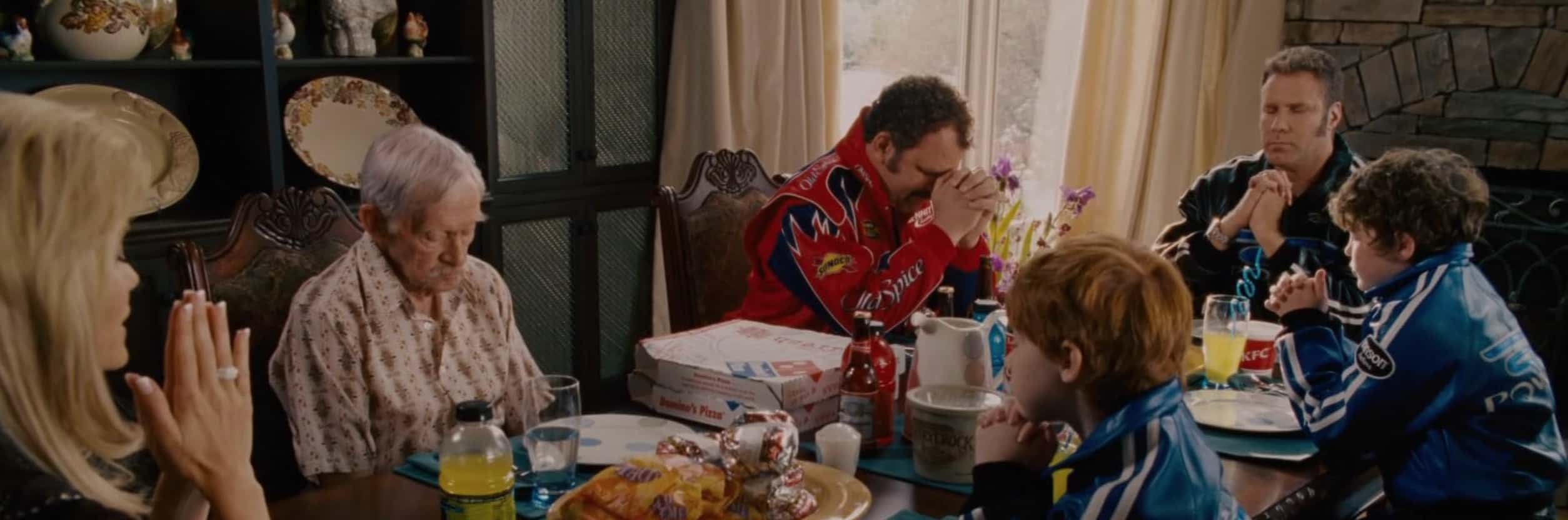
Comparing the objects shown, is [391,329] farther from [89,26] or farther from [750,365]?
[89,26]

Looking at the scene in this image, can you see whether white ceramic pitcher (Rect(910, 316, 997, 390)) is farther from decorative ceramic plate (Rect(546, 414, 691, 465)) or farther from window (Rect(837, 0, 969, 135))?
window (Rect(837, 0, 969, 135))

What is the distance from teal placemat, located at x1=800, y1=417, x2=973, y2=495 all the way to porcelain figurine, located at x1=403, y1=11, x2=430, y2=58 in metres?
2.07

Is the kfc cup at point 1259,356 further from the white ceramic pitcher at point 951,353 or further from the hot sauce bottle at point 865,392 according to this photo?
the hot sauce bottle at point 865,392

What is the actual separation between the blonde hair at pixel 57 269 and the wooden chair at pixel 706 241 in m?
1.61

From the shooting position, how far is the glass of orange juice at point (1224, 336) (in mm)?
1971

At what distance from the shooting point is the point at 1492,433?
1729 millimetres

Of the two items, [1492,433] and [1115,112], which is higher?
[1115,112]

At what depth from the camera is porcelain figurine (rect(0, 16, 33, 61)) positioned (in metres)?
2.60

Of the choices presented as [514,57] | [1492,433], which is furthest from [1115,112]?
[1492,433]

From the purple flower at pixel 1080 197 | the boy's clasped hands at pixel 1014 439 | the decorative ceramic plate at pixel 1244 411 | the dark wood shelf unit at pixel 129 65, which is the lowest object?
the decorative ceramic plate at pixel 1244 411

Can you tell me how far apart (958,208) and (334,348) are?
110cm

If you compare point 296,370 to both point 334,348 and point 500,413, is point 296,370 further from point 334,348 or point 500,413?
point 500,413

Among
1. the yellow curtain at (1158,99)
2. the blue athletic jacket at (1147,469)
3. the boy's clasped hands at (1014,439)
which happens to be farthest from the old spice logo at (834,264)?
the yellow curtain at (1158,99)

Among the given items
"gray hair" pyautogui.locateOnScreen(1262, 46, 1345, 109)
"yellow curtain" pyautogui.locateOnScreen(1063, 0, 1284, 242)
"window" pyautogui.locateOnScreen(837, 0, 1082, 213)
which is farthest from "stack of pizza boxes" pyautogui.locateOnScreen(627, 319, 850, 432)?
"window" pyautogui.locateOnScreen(837, 0, 1082, 213)
